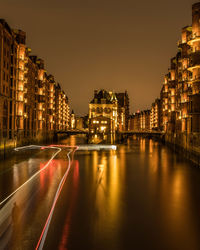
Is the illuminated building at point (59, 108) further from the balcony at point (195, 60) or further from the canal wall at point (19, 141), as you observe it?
the balcony at point (195, 60)

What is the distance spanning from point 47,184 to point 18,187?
2.58 meters

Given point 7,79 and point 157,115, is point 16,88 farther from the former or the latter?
point 157,115

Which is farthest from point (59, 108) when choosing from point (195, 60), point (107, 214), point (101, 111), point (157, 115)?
point (107, 214)

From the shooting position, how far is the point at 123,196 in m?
20.6

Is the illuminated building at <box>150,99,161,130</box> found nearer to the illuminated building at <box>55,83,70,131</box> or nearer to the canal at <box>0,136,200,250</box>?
the illuminated building at <box>55,83,70,131</box>

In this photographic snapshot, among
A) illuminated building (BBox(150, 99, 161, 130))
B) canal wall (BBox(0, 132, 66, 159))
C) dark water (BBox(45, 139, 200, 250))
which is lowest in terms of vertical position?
dark water (BBox(45, 139, 200, 250))

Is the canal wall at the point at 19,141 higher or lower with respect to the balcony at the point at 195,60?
lower

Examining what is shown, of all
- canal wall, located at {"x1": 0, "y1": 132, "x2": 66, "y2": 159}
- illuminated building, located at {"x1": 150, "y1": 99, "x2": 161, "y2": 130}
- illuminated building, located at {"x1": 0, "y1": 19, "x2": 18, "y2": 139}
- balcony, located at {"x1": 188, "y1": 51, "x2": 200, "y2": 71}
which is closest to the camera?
balcony, located at {"x1": 188, "y1": 51, "x2": 200, "y2": 71}

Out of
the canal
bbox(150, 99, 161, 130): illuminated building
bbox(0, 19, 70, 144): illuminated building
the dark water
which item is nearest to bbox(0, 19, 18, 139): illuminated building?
bbox(0, 19, 70, 144): illuminated building

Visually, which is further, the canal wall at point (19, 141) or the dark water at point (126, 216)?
the canal wall at point (19, 141)

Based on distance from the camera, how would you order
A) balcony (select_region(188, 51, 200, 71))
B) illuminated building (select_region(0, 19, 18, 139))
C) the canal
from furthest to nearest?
illuminated building (select_region(0, 19, 18, 139)) → balcony (select_region(188, 51, 200, 71)) → the canal

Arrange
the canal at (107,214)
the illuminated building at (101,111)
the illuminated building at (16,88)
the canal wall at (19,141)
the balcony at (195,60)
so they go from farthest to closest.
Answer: the illuminated building at (101,111) → the illuminated building at (16,88) → the canal wall at (19,141) → the balcony at (195,60) → the canal at (107,214)

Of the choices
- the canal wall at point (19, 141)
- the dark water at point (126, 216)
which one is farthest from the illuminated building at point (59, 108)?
the dark water at point (126, 216)

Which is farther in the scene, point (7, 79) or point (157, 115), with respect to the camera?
point (157, 115)
